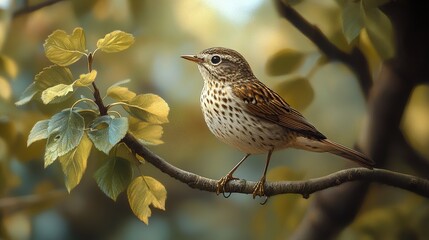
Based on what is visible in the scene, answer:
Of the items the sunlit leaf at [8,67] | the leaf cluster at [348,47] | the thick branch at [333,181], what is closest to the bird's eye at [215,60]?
the leaf cluster at [348,47]

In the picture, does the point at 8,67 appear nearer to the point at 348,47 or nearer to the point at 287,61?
the point at 287,61

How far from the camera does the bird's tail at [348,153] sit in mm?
1150

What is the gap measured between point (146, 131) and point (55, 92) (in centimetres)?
19

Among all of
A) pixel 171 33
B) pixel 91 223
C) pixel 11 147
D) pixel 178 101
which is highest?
pixel 171 33

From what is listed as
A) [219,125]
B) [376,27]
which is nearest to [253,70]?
[219,125]

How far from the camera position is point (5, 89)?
4.49ft

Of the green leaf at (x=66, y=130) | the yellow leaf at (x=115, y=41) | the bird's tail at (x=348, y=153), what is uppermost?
the yellow leaf at (x=115, y=41)

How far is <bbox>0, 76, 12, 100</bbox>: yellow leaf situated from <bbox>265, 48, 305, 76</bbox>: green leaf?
23.0 inches

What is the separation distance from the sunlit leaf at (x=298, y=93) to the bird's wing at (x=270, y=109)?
0.02 meters

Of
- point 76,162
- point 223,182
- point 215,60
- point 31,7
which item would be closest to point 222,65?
point 215,60

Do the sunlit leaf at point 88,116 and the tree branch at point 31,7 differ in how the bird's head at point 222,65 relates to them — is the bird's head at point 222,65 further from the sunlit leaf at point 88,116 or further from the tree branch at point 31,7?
the tree branch at point 31,7

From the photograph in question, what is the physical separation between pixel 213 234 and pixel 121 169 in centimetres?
24

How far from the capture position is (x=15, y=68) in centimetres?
136

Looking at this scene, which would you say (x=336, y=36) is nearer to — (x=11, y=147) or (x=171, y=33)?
(x=171, y=33)
